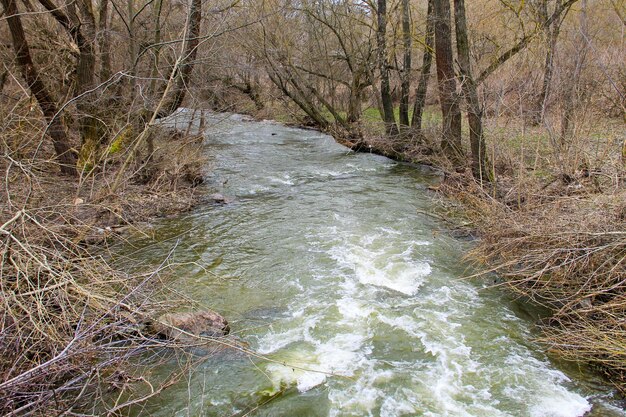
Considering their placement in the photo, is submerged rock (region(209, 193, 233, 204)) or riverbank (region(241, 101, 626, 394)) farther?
submerged rock (region(209, 193, 233, 204))

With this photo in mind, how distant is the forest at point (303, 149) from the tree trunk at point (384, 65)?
85mm

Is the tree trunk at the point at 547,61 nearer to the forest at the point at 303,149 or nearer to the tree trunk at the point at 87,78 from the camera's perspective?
the forest at the point at 303,149

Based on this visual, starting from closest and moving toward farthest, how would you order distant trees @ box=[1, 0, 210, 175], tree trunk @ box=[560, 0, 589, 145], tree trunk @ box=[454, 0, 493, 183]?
1. tree trunk @ box=[560, 0, 589, 145]
2. distant trees @ box=[1, 0, 210, 175]
3. tree trunk @ box=[454, 0, 493, 183]

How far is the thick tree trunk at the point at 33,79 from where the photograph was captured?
389 inches

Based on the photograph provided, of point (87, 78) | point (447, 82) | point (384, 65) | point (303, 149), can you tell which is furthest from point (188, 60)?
point (384, 65)

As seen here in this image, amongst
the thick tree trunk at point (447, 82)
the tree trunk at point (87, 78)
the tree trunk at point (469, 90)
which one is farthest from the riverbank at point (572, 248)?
the tree trunk at point (87, 78)

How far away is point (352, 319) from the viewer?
607 centimetres

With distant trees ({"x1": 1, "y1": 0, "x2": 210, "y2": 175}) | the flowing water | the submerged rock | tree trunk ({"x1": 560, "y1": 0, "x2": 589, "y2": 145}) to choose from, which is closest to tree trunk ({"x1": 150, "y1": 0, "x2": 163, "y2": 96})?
distant trees ({"x1": 1, "y1": 0, "x2": 210, "y2": 175})

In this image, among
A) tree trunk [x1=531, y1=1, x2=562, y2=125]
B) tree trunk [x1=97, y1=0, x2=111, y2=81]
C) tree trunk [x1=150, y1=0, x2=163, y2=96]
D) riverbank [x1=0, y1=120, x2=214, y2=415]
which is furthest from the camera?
tree trunk [x1=97, y1=0, x2=111, y2=81]

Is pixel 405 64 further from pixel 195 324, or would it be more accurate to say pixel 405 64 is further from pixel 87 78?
pixel 195 324

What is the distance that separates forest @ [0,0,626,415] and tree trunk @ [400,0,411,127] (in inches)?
3.0

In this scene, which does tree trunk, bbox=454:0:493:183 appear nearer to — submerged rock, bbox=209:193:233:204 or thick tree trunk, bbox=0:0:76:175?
submerged rock, bbox=209:193:233:204

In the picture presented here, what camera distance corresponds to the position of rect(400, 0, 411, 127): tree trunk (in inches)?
604

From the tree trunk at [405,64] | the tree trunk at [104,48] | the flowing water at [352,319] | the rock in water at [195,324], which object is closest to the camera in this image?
the flowing water at [352,319]
